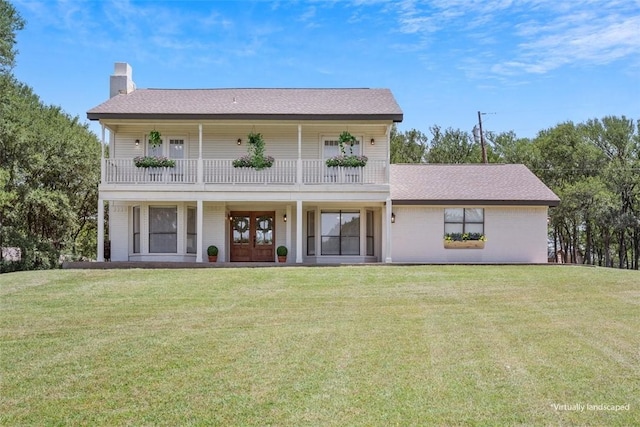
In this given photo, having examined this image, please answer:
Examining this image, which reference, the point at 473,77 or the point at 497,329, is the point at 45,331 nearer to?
the point at 497,329

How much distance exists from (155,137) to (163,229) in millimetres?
2937

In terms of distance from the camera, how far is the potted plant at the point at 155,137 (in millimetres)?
19112

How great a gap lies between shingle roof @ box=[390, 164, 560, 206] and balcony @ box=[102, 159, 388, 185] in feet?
4.00

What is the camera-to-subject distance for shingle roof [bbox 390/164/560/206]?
63.0 ft

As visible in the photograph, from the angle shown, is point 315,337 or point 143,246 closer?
point 315,337

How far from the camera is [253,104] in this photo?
19.8 meters

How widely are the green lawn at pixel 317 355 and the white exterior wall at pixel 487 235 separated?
6.22 metres

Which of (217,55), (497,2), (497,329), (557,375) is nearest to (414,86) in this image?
(217,55)

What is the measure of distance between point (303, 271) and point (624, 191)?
24.3 meters

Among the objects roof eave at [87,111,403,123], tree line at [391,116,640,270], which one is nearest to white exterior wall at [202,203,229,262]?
roof eave at [87,111,403,123]

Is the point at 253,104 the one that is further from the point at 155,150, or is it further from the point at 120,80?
the point at 120,80

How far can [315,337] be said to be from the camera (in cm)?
848

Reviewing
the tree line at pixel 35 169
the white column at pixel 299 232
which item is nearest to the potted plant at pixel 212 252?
the white column at pixel 299 232

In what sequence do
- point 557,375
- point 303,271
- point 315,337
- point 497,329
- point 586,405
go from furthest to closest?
point 303,271
point 497,329
point 315,337
point 557,375
point 586,405
